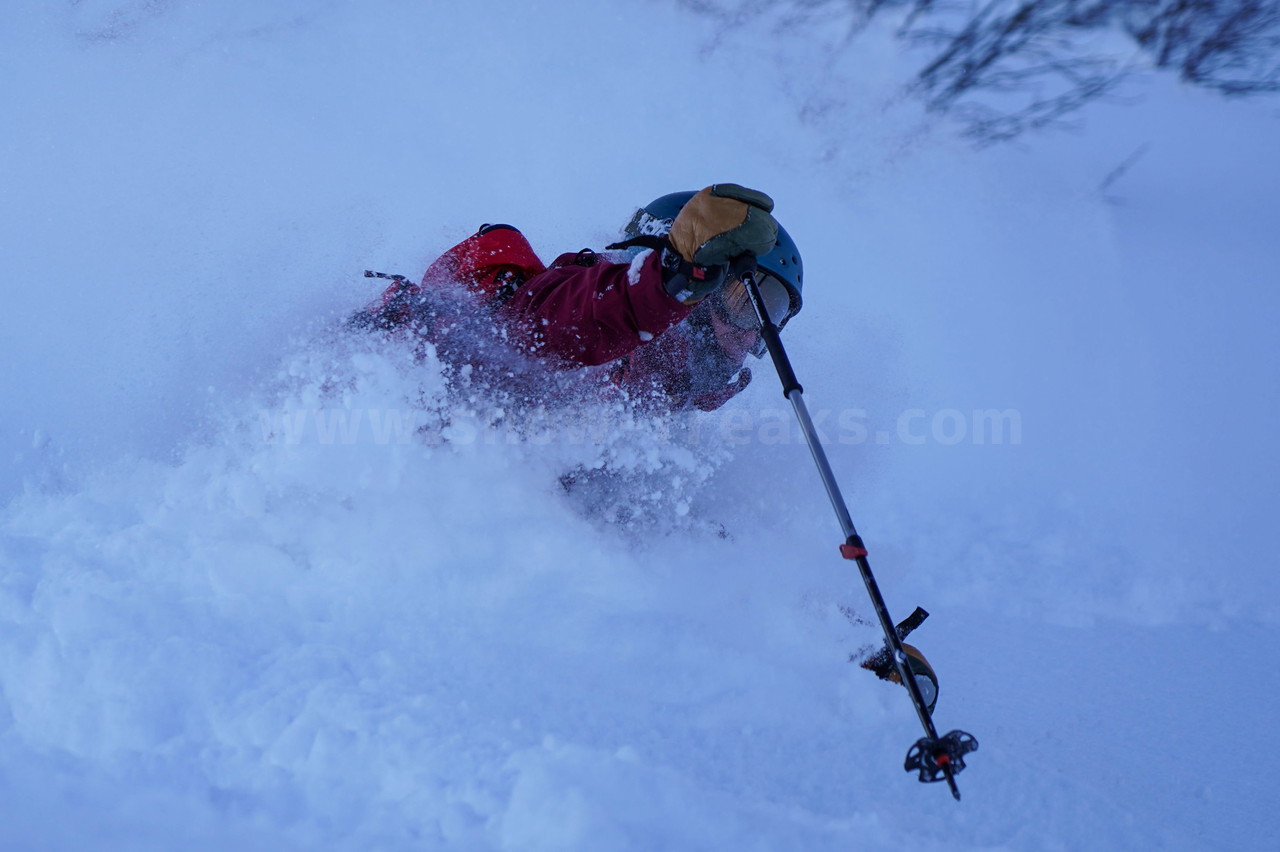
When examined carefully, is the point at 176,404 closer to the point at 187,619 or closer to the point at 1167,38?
the point at 187,619

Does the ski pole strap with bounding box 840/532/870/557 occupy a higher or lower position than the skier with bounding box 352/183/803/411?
lower

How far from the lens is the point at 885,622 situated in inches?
60.5

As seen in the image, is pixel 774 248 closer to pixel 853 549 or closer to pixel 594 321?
pixel 594 321

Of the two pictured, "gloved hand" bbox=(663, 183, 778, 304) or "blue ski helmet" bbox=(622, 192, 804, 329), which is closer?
"gloved hand" bbox=(663, 183, 778, 304)

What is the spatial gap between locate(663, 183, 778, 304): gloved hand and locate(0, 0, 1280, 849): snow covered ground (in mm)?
787

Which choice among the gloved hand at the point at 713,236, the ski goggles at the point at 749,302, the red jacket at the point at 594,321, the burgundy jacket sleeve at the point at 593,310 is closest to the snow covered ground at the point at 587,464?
the red jacket at the point at 594,321

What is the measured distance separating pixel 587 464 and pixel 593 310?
719 millimetres

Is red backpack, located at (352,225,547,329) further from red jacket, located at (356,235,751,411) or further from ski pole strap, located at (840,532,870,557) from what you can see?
ski pole strap, located at (840,532,870,557)

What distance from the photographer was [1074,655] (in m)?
2.15

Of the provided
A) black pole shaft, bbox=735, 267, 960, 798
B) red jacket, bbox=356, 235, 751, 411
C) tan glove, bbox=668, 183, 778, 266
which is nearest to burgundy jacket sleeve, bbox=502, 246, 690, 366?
red jacket, bbox=356, 235, 751, 411

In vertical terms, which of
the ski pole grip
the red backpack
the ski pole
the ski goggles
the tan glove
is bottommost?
the ski pole

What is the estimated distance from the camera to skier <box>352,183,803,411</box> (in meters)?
1.80

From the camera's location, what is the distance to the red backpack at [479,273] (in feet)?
7.27

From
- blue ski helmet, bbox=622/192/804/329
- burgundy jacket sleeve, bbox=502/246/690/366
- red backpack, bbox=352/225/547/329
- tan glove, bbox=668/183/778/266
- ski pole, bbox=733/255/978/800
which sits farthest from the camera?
red backpack, bbox=352/225/547/329
